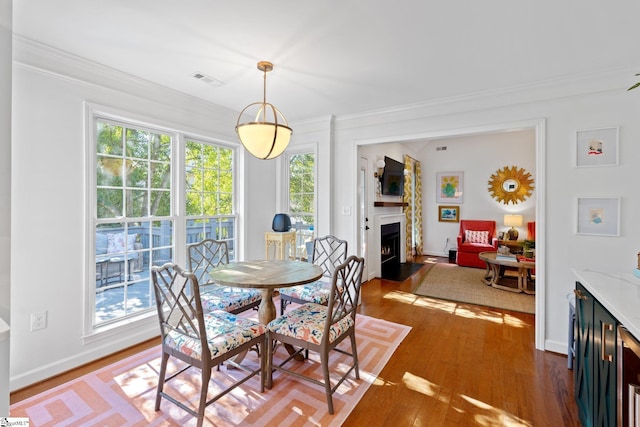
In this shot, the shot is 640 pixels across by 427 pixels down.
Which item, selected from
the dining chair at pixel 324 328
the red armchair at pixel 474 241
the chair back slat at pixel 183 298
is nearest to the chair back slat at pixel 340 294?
the dining chair at pixel 324 328

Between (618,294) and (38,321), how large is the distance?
3.67m

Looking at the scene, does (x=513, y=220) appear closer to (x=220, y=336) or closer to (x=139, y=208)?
(x=220, y=336)

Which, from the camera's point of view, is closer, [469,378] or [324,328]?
[324,328]

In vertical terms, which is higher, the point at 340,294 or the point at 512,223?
the point at 512,223

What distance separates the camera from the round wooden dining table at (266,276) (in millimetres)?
2076

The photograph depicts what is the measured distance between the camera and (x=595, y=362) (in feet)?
4.91

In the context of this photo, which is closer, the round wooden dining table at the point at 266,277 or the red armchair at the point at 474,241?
the round wooden dining table at the point at 266,277

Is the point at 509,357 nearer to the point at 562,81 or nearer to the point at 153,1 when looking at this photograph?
the point at 562,81

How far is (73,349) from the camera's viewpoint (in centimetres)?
242

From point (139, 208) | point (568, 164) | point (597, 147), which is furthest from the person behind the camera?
point (139, 208)

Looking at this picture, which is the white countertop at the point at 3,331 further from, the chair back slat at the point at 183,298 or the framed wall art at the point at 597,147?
the framed wall art at the point at 597,147

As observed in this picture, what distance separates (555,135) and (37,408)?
4.52 m

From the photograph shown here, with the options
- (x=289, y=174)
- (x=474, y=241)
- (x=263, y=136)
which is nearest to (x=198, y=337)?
(x=263, y=136)

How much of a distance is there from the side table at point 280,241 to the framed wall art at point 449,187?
4.63 metres
